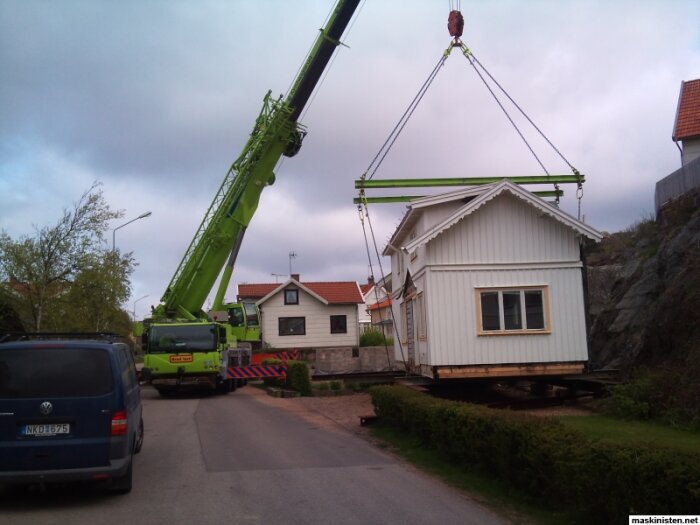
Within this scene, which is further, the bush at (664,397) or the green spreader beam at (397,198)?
the green spreader beam at (397,198)

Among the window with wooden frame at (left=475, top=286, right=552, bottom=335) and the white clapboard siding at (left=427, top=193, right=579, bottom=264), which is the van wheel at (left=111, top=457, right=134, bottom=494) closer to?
the white clapboard siding at (left=427, top=193, right=579, bottom=264)

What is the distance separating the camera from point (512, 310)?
712 inches

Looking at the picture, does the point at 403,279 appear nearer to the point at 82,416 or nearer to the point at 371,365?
the point at 371,365

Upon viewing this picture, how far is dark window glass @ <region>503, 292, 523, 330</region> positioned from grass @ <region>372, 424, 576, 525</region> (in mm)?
6175

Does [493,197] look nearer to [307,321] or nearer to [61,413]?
[61,413]

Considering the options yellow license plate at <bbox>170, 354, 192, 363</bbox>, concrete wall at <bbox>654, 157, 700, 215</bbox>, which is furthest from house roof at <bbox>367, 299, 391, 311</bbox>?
concrete wall at <bbox>654, 157, 700, 215</bbox>

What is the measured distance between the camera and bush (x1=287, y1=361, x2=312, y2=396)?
992 inches

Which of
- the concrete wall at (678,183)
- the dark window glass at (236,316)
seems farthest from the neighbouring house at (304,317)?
the concrete wall at (678,183)

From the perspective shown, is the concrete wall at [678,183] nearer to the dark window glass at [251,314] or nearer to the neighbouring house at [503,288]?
the neighbouring house at [503,288]

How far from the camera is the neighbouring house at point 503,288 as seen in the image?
17.7m

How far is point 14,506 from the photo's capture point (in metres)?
8.26

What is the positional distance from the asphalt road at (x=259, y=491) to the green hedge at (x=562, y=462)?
72 centimetres

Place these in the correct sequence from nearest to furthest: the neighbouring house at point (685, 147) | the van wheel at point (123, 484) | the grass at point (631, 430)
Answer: the van wheel at point (123, 484), the grass at point (631, 430), the neighbouring house at point (685, 147)

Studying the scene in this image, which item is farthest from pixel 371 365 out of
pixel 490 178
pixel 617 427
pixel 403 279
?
pixel 617 427
